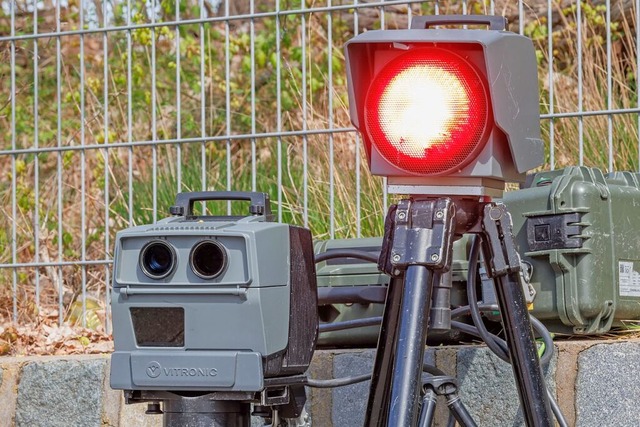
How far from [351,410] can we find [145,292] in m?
1.17

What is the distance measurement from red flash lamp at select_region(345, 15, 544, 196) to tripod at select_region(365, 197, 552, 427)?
48 millimetres

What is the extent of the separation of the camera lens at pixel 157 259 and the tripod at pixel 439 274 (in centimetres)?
42

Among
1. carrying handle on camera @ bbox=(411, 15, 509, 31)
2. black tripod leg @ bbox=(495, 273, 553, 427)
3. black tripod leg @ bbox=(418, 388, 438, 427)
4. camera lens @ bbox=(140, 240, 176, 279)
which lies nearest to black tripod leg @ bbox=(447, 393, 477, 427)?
black tripod leg @ bbox=(418, 388, 438, 427)

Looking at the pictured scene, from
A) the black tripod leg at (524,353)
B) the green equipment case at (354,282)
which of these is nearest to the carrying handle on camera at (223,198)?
the black tripod leg at (524,353)

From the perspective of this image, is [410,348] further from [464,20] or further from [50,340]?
[50,340]

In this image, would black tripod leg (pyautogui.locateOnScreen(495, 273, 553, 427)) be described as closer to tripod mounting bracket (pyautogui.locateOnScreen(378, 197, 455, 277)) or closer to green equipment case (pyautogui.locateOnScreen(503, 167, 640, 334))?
tripod mounting bracket (pyautogui.locateOnScreen(378, 197, 455, 277))

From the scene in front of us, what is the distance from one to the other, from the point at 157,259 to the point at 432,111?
24.9 inches

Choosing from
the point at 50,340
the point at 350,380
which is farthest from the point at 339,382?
the point at 50,340

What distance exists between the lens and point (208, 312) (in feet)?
7.63

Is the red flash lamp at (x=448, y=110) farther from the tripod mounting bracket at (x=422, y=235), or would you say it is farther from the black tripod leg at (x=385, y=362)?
the black tripod leg at (x=385, y=362)

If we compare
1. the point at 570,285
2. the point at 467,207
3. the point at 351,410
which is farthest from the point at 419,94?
the point at 351,410

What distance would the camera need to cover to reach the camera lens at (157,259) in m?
2.36

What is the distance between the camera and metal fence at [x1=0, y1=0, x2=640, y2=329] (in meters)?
4.07

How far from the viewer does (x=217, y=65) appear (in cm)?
760
